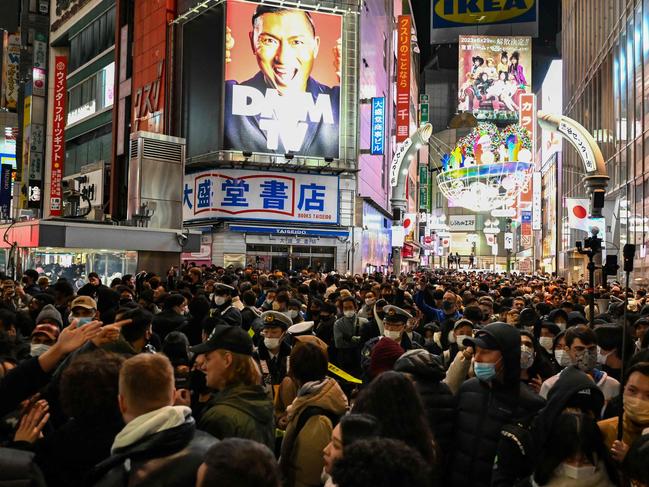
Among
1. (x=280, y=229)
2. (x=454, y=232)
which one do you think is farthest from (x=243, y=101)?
(x=454, y=232)

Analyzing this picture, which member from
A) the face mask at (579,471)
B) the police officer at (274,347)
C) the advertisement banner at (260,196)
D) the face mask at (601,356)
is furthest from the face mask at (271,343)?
the advertisement banner at (260,196)

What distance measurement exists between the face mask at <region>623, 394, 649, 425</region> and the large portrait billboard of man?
33394 millimetres

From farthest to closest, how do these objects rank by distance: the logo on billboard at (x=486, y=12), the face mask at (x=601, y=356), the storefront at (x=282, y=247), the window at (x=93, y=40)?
the logo on billboard at (x=486, y=12) → the window at (x=93, y=40) → the storefront at (x=282, y=247) → the face mask at (x=601, y=356)

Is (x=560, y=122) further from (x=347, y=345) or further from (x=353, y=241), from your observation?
(x=347, y=345)

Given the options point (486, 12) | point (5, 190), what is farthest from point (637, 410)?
point (486, 12)

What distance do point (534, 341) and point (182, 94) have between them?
118ft

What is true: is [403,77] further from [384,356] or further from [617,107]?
[384,356]

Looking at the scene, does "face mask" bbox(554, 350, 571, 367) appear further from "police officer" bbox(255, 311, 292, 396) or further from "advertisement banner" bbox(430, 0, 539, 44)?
"advertisement banner" bbox(430, 0, 539, 44)

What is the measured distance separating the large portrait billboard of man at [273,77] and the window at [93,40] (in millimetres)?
17593

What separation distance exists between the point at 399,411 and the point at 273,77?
34.4 m

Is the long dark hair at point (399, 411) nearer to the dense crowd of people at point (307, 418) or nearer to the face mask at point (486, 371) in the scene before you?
the dense crowd of people at point (307, 418)

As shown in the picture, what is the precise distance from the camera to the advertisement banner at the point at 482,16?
78.0 m

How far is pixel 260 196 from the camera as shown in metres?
37.1

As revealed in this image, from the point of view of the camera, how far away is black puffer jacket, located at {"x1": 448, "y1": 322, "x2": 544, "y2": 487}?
4.26 meters
